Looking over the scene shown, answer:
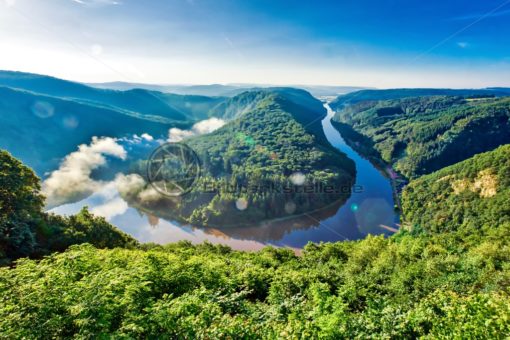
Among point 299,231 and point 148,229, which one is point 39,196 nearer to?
point 148,229

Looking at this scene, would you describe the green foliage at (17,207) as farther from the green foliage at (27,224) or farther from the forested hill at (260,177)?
the forested hill at (260,177)

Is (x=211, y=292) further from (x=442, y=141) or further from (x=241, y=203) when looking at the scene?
(x=442, y=141)

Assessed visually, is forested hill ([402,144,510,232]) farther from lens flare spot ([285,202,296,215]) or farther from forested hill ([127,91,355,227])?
lens flare spot ([285,202,296,215])

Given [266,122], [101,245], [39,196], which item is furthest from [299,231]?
[266,122]

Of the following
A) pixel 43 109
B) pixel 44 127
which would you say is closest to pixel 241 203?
pixel 44 127

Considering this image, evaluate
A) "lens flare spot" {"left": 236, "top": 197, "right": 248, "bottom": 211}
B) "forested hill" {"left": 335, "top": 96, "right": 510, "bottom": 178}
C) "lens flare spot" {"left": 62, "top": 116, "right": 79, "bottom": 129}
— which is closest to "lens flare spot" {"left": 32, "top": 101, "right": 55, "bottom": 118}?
"lens flare spot" {"left": 62, "top": 116, "right": 79, "bottom": 129}

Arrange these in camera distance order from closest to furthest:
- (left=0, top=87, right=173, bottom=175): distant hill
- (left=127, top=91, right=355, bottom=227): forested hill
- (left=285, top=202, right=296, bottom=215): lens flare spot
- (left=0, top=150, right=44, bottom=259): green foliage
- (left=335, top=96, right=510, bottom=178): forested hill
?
(left=0, top=150, right=44, bottom=259): green foliage, (left=127, top=91, right=355, bottom=227): forested hill, (left=285, top=202, right=296, bottom=215): lens flare spot, (left=335, top=96, right=510, bottom=178): forested hill, (left=0, top=87, right=173, bottom=175): distant hill

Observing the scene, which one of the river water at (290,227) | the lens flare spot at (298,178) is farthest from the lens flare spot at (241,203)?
the lens flare spot at (298,178)
